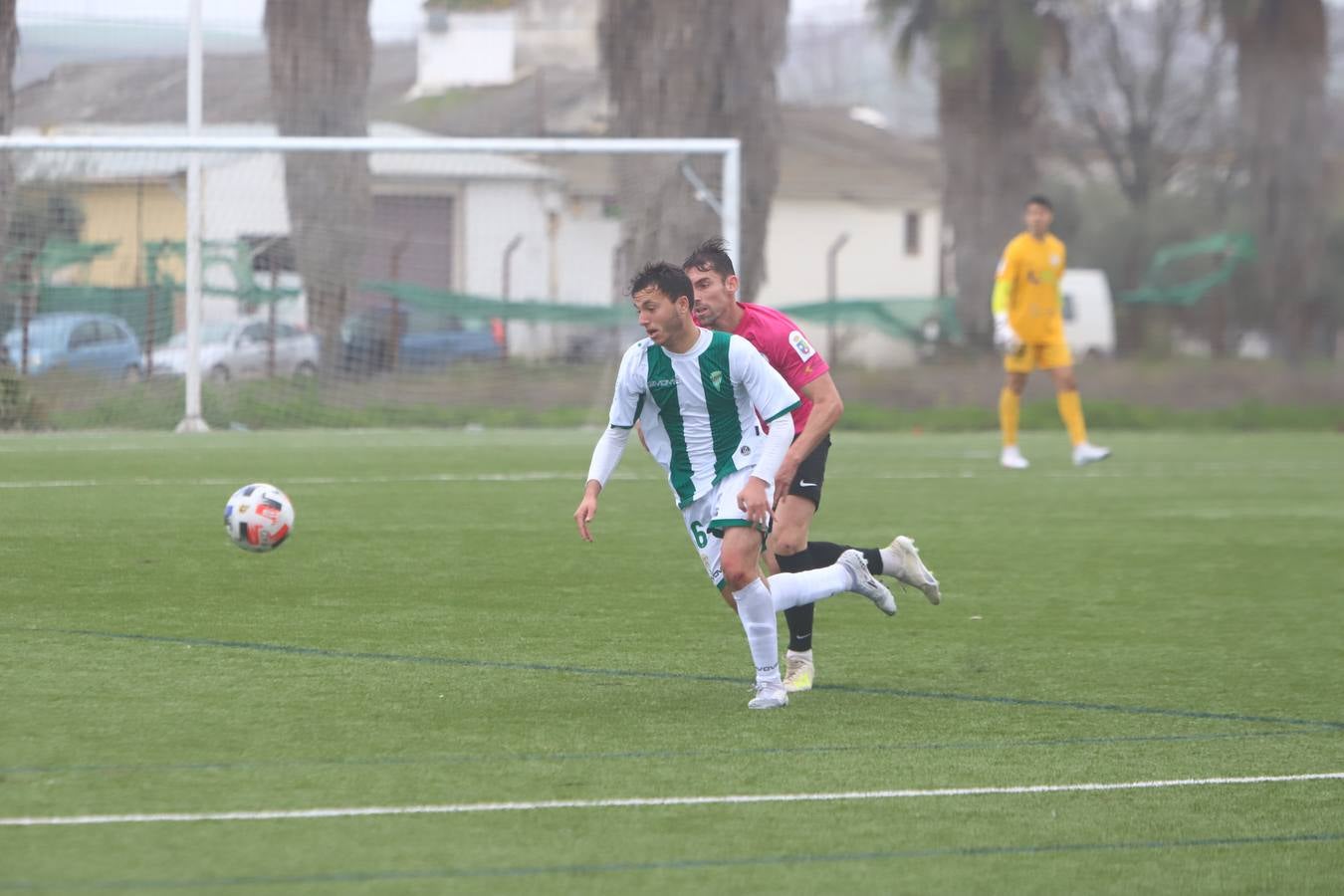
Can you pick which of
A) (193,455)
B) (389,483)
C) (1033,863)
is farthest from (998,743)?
(193,455)

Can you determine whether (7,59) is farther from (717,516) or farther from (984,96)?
(717,516)

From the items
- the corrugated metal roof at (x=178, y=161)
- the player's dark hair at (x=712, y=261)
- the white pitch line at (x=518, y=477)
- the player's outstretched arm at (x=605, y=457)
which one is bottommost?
the white pitch line at (x=518, y=477)

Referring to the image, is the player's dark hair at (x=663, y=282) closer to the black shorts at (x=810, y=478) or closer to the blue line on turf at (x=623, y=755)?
the black shorts at (x=810, y=478)

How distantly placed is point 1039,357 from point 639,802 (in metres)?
11.3

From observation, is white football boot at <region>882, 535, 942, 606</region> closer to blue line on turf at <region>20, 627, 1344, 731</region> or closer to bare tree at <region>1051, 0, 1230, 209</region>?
blue line on turf at <region>20, 627, 1344, 731</region>

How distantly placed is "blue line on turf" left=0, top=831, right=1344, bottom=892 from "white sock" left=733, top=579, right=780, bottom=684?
1749 mm

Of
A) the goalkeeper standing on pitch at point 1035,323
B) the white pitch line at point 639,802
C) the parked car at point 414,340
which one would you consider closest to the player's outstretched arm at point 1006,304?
the goalkeeper standing on pitch at point 1035,323

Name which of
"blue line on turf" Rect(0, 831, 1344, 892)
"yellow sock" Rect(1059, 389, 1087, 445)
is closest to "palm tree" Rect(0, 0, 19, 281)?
"yellow sock" Rect(1059, 389, 1087, 445)

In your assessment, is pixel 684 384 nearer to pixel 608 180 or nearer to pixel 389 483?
pixel 389 483

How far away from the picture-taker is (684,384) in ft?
20.8

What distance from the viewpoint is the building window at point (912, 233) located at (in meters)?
48.9

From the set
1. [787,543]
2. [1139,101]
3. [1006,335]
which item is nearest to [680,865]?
[787,543]

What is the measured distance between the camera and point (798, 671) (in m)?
6.66

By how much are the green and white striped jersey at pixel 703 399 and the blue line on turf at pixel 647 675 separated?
0.75 metres
